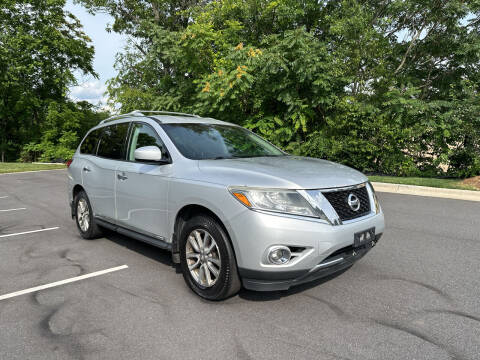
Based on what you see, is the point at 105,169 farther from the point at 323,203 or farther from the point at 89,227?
the point at 323,203

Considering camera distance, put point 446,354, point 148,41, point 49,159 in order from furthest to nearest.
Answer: point 49,159 → point 148,41 → point 446,354

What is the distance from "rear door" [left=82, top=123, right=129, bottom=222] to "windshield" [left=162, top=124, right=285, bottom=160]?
38.6 inches

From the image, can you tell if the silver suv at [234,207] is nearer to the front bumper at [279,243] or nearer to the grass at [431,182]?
the front bumper at [279,243]

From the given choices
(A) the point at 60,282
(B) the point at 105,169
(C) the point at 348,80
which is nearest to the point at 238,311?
(A) the point at 60,282

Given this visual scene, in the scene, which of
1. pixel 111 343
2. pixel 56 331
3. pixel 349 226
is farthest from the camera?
pixel 349 226

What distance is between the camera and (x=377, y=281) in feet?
12.8

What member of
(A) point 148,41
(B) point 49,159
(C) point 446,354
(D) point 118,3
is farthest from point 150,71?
(C) point 446,354

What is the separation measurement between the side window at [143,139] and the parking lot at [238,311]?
1.36 meters

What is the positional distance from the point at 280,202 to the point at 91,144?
3.84m

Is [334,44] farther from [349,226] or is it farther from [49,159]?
[49,159]

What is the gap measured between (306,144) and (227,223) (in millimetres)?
11434

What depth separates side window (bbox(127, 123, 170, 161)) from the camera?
13.7 ft

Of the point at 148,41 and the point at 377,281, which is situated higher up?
the point at 148,41

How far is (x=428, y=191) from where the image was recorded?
9.91 meters
